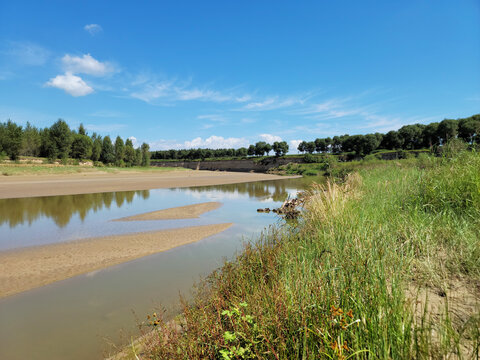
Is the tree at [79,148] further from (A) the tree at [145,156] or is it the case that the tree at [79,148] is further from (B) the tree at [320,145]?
(B) the tree at [320,145]

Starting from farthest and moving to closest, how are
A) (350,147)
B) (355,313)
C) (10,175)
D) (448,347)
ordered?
1. (350,147)
2. (10,175)
3. (355,313)
4. (448,347)

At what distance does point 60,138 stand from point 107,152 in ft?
78.9

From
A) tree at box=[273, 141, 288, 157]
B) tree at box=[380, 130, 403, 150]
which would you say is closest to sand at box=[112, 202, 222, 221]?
tree at box=[380, 130, 403, 150]

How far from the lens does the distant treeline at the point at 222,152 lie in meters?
119

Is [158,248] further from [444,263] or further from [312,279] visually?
[444,263]

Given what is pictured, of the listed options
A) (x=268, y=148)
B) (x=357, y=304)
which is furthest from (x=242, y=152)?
(x=357, y=304)

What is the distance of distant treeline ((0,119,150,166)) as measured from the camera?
5125 cm

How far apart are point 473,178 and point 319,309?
6.18m

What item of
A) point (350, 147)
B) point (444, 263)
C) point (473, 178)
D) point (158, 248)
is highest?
point (350, 147)

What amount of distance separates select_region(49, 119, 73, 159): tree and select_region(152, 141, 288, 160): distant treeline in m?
85.6

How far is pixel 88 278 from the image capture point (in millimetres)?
6234

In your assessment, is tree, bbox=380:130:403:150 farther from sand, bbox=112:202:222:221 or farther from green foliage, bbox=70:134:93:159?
green foliage, bbox=70:134:93:159

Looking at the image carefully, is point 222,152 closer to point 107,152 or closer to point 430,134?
point 107,152

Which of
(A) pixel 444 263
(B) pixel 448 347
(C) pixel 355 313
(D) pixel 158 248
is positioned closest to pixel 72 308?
(D) pixel 158 248
